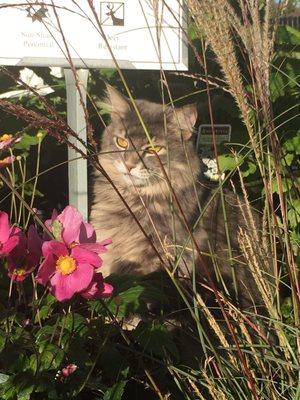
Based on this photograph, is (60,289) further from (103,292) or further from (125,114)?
(125,114)

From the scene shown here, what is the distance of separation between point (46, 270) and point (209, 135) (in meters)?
2.26

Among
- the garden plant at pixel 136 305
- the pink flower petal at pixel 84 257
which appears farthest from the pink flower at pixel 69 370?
the pink flower petal at pixel 84 257

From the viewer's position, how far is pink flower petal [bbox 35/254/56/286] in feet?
4.87

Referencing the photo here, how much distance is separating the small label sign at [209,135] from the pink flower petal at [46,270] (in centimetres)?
199

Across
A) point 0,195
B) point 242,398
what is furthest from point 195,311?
point 0,195

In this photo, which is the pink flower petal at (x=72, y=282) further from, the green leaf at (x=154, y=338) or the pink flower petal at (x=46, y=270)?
the green leaf at (x=154, y=338)

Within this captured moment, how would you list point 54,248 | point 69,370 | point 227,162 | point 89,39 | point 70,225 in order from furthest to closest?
1. point 227,162
2. point 89,39
3. point 69,370
4. point 70,225
5. point 54,248

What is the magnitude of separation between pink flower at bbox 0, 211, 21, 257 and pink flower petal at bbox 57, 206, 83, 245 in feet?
0.35

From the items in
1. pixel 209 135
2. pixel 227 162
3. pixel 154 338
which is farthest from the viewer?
pixel 209 135

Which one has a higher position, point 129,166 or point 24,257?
point 24,257

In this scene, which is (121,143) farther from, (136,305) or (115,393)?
(115,393)

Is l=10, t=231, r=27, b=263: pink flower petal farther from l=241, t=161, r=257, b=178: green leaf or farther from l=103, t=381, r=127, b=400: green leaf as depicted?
l=241, t=161, r=257, b=178: green leaf

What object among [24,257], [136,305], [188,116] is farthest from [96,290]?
[188,116]

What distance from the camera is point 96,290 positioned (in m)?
1.55
